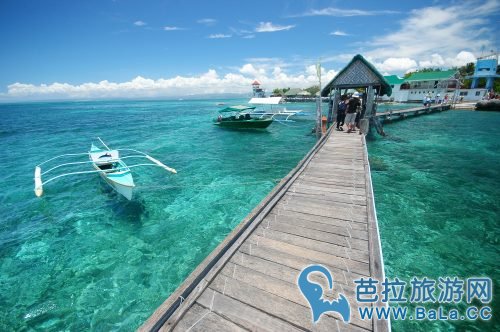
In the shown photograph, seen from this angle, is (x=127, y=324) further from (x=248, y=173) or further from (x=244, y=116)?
(x=244, y=116)

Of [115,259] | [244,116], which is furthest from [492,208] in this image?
[244,116]

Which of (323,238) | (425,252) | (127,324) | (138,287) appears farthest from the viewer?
(425,252)

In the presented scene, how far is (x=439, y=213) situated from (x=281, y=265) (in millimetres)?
8825

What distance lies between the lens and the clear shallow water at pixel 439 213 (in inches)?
257

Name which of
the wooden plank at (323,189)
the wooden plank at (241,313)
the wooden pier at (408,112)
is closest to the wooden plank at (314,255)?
the wooden plank at (241,313)

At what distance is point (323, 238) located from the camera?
4672 millimetres

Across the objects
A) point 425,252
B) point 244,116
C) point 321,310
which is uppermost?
point 244,116

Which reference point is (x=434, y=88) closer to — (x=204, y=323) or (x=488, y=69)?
(x=488, y=69)

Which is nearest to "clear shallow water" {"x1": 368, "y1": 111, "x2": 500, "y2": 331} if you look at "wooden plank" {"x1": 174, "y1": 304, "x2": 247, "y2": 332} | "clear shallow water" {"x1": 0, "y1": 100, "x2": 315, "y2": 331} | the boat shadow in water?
"wooden plank" {"x1": 174, "y1": 304, "x2": 247, "y2": 332}

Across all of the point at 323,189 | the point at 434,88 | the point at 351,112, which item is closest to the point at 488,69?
the point at 434,88

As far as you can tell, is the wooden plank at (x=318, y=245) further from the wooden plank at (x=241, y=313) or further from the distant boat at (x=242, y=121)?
the distant boat at (x=242, y=121)

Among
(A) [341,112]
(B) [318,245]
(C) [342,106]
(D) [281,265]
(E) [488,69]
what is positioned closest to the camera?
(D) [281,265]

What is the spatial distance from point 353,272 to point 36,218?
13445 millimetres

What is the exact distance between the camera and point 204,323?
302 centimetres
